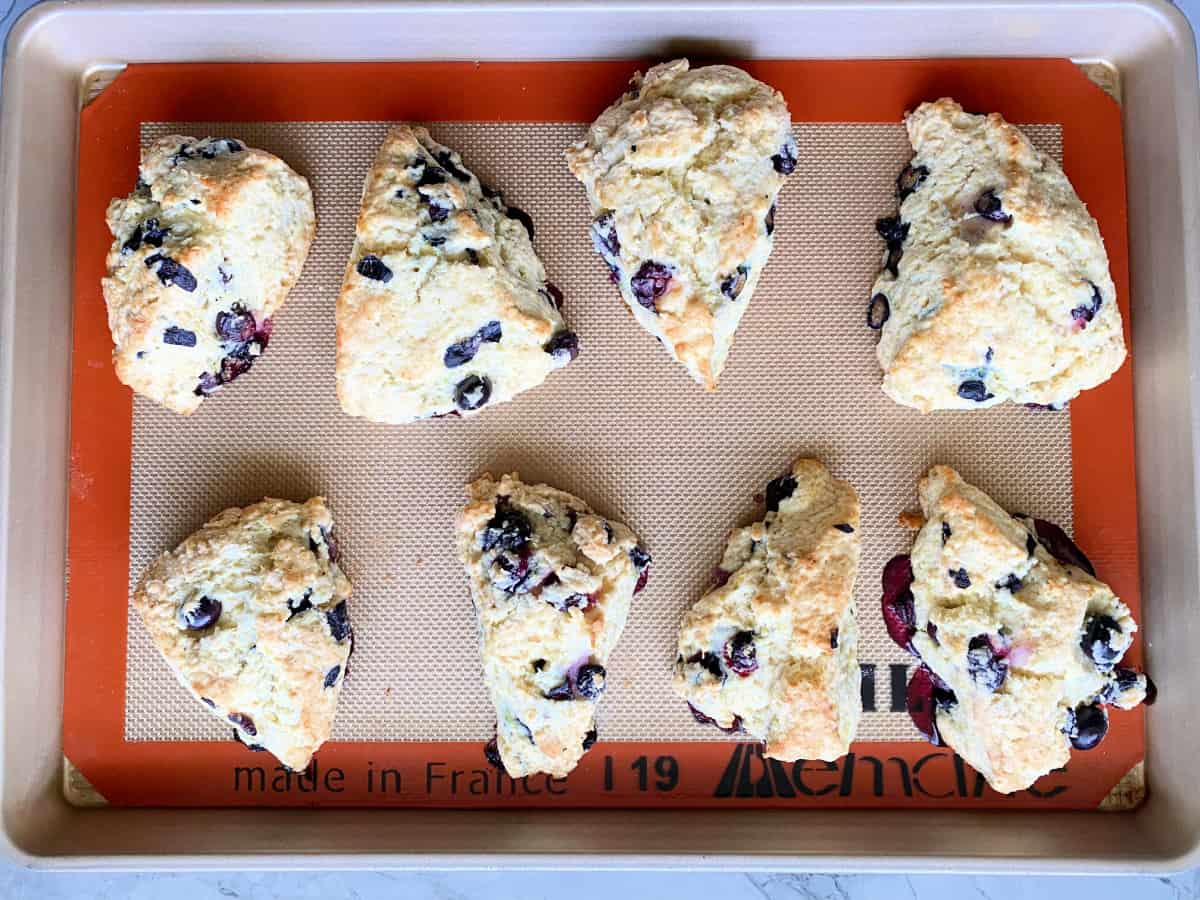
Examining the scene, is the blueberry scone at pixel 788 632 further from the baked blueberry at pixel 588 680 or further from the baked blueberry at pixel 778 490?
the baked blueberry at pixel 588 680

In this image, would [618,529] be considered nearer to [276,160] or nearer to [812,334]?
[812,334]

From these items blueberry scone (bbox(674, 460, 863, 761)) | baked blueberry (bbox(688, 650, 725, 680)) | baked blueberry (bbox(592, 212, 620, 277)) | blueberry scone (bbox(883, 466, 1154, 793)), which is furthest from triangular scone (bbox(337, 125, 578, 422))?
blueberry scone (bbox(883, 466, 1154, 793))

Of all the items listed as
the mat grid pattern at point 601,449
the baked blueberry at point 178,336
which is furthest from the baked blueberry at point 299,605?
the baked blueberry at point 178,336

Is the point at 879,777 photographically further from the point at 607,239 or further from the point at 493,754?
the point at 607,239

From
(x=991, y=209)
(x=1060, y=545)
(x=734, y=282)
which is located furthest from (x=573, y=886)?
(x=991, y=209)

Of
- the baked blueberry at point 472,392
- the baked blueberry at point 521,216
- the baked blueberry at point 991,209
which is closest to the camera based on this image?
the baked blueberry at point 991,209

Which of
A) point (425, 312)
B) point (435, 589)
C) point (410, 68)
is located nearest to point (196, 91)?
point (410, 68)
